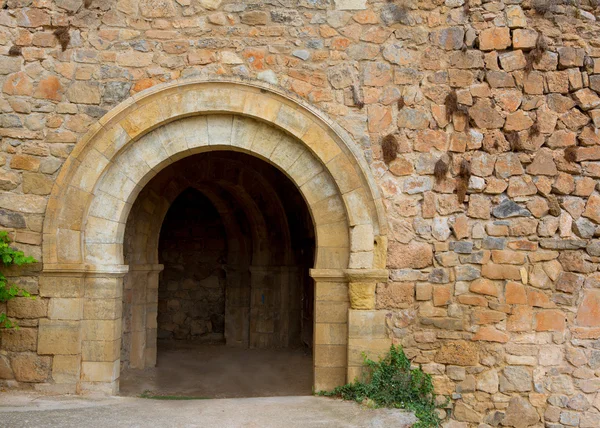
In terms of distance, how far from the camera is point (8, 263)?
539cm

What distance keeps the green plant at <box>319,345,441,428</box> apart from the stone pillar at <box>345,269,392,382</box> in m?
0.07

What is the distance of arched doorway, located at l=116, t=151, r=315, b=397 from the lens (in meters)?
7.66

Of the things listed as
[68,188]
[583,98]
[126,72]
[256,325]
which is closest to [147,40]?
[126,72]

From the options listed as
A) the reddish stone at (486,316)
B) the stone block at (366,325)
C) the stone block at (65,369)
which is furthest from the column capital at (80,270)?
the reddish stone at (486,316)

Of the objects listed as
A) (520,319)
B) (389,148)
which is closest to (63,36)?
(389,148)

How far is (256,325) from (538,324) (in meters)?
5.28

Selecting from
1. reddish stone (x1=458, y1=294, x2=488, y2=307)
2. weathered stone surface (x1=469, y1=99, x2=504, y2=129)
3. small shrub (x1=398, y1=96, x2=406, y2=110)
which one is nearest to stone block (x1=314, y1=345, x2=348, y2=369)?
reddish stone (x1=458, y1=294, x2=488, y2=307)

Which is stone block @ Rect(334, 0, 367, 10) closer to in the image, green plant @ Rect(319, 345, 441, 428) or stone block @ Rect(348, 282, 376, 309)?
stone block @ Rect(348, 282, 376, 309)

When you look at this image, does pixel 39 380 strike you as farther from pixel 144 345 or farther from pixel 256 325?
pixel 256 325

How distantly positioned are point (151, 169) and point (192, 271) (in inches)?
203

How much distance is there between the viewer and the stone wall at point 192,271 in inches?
408

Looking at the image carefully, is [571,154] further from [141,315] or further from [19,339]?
[141,315]

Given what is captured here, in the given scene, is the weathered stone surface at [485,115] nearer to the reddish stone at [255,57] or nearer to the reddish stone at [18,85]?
the reddish stone at [255,57]

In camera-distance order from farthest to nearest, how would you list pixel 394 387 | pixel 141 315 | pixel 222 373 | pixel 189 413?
pixel 222 373 < pixel 141 315 < pixel 394 387 < pixel 189 413
